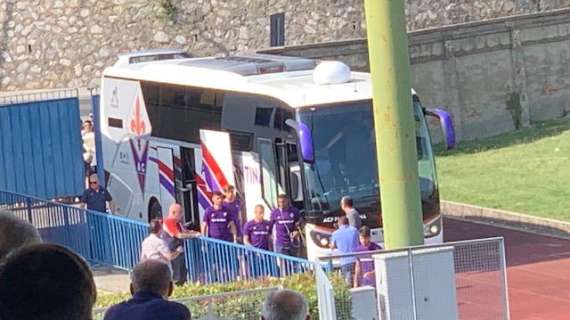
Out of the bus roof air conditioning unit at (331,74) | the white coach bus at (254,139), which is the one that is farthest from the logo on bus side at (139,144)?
the bus roof air conditioning unit at (331,74)

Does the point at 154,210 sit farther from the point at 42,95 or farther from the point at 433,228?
the point at 42,95

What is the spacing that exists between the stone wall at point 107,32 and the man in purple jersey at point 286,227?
68.1ft

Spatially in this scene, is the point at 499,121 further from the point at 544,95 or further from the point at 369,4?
the point at 369,4

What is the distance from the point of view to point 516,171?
93.4ft

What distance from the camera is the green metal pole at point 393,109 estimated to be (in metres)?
9.20

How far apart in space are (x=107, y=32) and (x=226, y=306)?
29.0 metres

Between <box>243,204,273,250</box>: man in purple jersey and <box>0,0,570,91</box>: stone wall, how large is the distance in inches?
819

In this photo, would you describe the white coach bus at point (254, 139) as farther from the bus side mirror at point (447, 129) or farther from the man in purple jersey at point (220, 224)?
the man in purple jersey at point (220, 224)

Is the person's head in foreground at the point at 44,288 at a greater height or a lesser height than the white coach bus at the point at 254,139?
greater

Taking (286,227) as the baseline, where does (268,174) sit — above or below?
above

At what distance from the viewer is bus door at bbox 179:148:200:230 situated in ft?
74.1

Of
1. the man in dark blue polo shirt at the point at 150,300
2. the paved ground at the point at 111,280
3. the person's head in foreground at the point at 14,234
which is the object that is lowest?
the paved ground at the point at 111,280

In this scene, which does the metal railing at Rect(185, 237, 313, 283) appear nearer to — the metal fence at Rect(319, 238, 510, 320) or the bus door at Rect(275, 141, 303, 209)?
the bus door at Rect(275, 141, 303, 209)

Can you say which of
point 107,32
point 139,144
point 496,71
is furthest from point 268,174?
point 107,32
